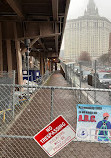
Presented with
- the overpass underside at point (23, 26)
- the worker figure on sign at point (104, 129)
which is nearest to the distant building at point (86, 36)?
the overpass underside at point (23, 26)

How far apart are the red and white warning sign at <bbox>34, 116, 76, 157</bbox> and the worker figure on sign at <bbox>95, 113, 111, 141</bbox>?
1.60 ft

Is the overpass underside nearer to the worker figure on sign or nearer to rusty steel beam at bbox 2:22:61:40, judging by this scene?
rusty steel beam at bbox 2:22:61:40

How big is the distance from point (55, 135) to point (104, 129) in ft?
3.11

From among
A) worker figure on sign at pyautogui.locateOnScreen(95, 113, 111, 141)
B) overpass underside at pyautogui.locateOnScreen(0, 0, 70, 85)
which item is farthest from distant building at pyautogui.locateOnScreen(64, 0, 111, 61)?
worker figure on sign at pyautogui.locateOnScreen(95, 113, 111, 141)

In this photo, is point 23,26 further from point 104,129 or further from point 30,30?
point 104,129

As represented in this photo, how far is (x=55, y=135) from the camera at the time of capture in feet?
10.7

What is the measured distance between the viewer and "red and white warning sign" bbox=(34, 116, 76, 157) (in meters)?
3.25

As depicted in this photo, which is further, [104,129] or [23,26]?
[23,26]

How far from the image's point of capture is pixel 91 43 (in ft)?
507

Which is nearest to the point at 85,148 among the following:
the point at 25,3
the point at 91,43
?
the point at 25,3

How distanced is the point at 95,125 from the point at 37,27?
9527 millimetres

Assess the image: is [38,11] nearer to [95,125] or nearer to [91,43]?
[95,125]

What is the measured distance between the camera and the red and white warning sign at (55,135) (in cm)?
325

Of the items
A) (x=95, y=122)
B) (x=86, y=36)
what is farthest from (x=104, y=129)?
(x=86, y=36)
